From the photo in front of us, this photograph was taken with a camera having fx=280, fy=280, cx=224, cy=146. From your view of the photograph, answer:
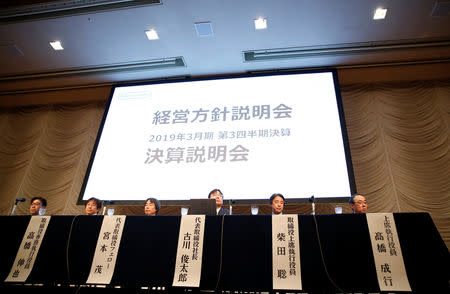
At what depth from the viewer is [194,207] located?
206cm

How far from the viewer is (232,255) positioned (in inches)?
63.8

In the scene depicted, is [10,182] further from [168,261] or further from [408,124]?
[408,124]

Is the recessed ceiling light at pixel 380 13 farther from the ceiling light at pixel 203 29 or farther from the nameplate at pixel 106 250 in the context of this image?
the nameplate at pixel 106 250

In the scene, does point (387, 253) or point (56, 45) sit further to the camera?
point (56, 45)

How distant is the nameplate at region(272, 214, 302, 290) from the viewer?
151cm

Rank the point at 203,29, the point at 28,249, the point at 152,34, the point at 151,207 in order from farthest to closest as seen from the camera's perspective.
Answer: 1. the point at 152,34
2. the point at 203,29
3. the point at 151,207
4. the point at 28,249

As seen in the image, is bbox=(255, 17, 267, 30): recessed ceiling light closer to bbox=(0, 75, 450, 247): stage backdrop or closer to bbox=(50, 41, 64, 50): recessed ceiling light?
bbox=(0, 75, 450, 247): stage backdrop

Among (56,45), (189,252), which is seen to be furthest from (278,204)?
(56,45)

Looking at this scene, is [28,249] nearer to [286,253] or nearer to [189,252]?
[189,252]

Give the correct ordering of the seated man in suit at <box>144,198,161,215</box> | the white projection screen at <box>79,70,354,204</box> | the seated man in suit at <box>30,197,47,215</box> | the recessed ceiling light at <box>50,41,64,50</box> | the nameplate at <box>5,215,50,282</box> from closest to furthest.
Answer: the nameplate at <box>5,215,50,282</box> < the seated man in suit at <box>144,198,161,215</box> < the seated man in suit at <box>30,197,47,215</box> < the white projection screen at <box>79,70,354,204</box> < the recessed ceiling light at <box>50,41,64,50</box>

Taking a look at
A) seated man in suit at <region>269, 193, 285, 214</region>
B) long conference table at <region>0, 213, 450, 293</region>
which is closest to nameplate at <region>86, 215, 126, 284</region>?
long conference table at <region>0, 213, 450, 293</region>

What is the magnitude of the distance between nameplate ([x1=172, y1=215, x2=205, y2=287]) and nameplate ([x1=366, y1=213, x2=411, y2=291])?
98 centimetres

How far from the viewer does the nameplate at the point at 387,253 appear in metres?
1.46

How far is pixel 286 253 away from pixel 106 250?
111 centimetres
